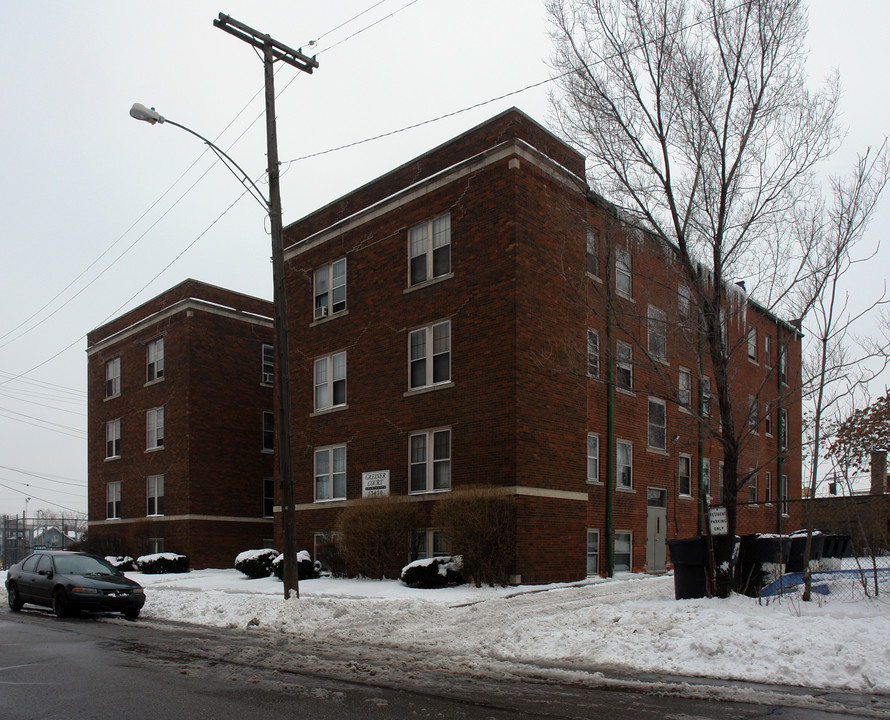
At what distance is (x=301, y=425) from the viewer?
26.4 metres

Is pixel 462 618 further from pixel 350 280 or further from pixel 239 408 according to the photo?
pixel 239 408

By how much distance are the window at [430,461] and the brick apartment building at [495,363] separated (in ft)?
0.17

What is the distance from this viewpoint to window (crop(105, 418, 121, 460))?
3712 centimetres

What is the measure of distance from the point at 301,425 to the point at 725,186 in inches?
646

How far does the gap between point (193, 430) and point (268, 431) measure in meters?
3.71

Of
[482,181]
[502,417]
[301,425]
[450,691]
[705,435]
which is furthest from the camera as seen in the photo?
[301,425]

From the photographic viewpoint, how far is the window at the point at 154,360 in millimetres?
34344

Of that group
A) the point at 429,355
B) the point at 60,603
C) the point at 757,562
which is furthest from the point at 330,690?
the point at 429,355

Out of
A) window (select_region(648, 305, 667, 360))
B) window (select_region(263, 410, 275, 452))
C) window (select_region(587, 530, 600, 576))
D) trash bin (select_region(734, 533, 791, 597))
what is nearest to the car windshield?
window (select_region(587, 530, 600, 576))

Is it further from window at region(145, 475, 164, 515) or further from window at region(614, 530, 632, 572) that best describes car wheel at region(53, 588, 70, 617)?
window at region(145, 475, 164, 515)

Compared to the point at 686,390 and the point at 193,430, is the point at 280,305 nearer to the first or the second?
the point at 686,390

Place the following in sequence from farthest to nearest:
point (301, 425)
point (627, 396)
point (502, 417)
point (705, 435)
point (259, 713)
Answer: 1. point (301, 425)
2. point (627, 396)
3. point (502, 417)
4. point (705, 435)
5. point (259, 713)

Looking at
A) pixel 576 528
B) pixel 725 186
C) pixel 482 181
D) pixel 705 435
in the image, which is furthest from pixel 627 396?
pixel 725 186

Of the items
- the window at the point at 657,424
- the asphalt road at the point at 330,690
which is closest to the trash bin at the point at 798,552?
the asphalt road at the point at 330,690
